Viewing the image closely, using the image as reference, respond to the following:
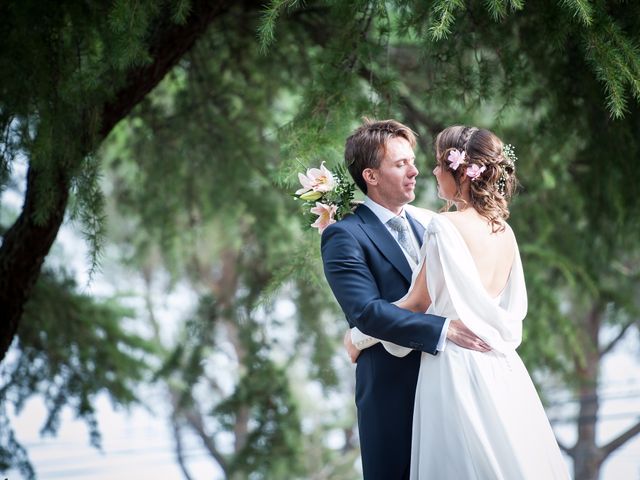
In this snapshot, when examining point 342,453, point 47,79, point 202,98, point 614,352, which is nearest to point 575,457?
point 614,352

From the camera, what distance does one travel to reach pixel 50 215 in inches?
170

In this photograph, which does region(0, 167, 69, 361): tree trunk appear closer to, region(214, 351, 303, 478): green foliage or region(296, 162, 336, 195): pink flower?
region(296, 162, 336, 195): pink flower

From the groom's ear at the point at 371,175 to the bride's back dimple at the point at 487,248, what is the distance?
0.35m

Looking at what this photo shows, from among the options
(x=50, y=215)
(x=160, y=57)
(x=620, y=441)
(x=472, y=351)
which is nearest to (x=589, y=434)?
(x=620, y=441)

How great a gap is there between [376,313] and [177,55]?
2370 millimetres

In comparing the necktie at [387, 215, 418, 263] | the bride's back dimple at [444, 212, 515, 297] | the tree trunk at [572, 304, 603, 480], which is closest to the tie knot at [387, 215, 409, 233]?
the necktie at [387, 215, 418, 263]

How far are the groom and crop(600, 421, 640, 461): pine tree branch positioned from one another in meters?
9.09

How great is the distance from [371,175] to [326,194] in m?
0.21

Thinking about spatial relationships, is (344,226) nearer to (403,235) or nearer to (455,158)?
(403,235)

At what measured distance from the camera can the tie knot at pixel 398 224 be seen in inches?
127

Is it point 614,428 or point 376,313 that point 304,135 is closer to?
point 376,313

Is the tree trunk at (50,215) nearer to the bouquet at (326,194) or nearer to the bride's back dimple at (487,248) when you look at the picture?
the bouquet at (326,194)

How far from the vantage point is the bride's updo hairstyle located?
295 cm

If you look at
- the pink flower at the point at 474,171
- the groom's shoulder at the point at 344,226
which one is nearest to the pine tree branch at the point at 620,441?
the groom's shoulder at the point at 344,226
